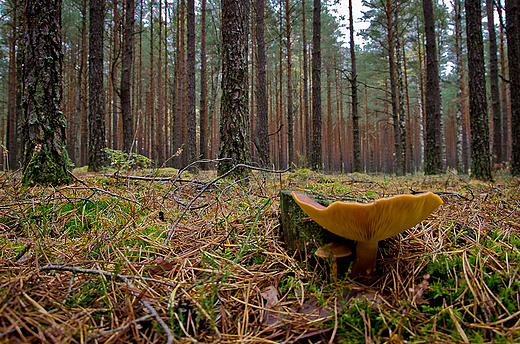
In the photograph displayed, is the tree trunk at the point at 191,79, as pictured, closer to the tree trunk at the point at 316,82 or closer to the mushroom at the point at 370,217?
the tree trunk at the point at 316,82

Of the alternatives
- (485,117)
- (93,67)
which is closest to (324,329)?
(485,117)

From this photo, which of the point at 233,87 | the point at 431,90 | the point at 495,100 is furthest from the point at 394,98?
the point at 233,87

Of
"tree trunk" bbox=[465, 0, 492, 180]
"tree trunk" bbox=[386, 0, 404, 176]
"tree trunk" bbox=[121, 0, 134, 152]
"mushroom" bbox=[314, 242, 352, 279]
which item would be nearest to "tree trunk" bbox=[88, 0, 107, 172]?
"tree trunk" bbox=[121, 0, 134, 152]

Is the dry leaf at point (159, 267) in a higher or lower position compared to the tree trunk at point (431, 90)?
lower

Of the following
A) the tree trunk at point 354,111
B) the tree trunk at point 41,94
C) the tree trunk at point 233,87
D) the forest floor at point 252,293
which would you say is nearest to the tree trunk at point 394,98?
the tree trunk at point 354,111

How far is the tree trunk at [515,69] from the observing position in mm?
5750

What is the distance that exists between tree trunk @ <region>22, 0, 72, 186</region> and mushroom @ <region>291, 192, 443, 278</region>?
3339 mm

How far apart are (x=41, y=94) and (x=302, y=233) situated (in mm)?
3599

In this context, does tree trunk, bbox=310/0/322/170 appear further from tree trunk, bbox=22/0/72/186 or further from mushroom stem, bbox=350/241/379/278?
mushroom stem, bbox=350/241/379/278

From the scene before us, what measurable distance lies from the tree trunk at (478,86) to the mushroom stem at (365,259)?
611 cm

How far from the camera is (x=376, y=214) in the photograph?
0.87 metres

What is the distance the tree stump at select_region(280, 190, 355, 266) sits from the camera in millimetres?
1256

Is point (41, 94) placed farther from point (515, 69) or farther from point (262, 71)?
point (515, 69)

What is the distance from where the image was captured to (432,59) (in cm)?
782
